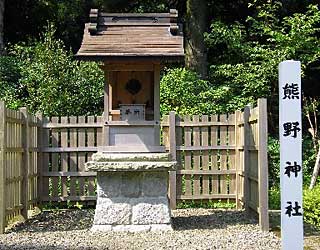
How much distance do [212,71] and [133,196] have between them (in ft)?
24.3

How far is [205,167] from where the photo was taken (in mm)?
10078

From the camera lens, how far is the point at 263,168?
7.46m

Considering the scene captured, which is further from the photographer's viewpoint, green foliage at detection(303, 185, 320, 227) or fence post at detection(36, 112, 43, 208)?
fence post at detection(36, 112, 43, 208)

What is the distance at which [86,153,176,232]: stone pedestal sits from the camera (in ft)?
24.8

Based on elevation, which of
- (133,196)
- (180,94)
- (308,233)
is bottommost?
(308,233)

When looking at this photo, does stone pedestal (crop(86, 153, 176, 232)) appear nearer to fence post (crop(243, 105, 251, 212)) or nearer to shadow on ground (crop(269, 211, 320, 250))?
shadow on ground (crop(269, 211, 320, 250))

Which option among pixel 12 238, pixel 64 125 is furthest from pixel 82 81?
pixel 12 238

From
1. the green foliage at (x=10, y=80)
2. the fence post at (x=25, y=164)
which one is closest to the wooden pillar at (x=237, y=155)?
the fence post at (x=25, y=164)

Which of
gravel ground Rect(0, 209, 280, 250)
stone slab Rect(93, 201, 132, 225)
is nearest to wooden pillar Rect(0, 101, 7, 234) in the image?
gravel ground Rect(0, 209, 280, 250)

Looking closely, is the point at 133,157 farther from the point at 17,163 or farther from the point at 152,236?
the point at 17,163

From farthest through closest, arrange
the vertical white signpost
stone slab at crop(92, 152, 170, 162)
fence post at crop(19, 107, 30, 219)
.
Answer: fence post at crop(19, 107, 30, 219) → stone slab at crop(92, 152, 170, 162) → the vertical white signpost

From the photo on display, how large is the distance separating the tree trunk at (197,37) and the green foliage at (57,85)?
2.62 m

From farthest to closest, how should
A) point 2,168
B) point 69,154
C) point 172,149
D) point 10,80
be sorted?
point 10,80
point 69,154
point 172,149
point 2,168

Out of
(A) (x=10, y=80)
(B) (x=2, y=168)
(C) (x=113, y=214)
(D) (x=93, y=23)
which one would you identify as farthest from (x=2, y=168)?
Answer: (A) (x=10, y=80)
